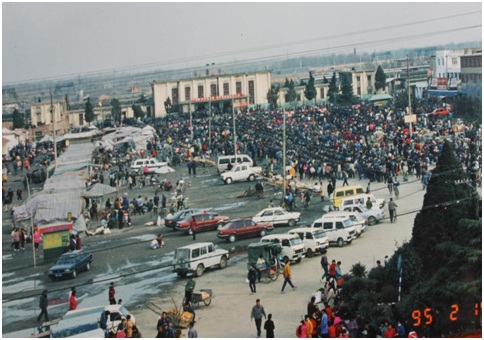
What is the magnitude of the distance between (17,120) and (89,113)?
112 inches

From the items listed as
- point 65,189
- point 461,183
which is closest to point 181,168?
point 65,189

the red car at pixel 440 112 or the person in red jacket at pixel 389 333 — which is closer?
the person in red jacket at pixel 389 333

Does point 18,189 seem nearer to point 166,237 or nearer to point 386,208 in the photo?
point 166,237

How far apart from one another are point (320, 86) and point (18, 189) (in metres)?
16.6

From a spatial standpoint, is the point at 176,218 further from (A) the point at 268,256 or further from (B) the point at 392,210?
(B) the point at 392,210

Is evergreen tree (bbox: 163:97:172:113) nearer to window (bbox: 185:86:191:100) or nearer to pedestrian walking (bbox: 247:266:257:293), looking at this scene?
window (bbox: 185:86:191:100)

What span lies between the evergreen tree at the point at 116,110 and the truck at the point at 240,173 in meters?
5.17

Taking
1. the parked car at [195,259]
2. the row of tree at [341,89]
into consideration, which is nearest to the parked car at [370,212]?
the parked car at [195,259]

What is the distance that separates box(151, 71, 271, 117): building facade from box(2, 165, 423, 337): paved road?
565 centimetres

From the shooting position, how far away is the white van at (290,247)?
19.6 metres

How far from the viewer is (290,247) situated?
1966 centimetres

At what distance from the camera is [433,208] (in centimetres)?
1644

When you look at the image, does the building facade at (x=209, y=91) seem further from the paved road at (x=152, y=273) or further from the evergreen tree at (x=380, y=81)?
the evergreen tree at (x=380, y=81)

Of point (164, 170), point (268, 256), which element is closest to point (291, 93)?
point (164, 170)
